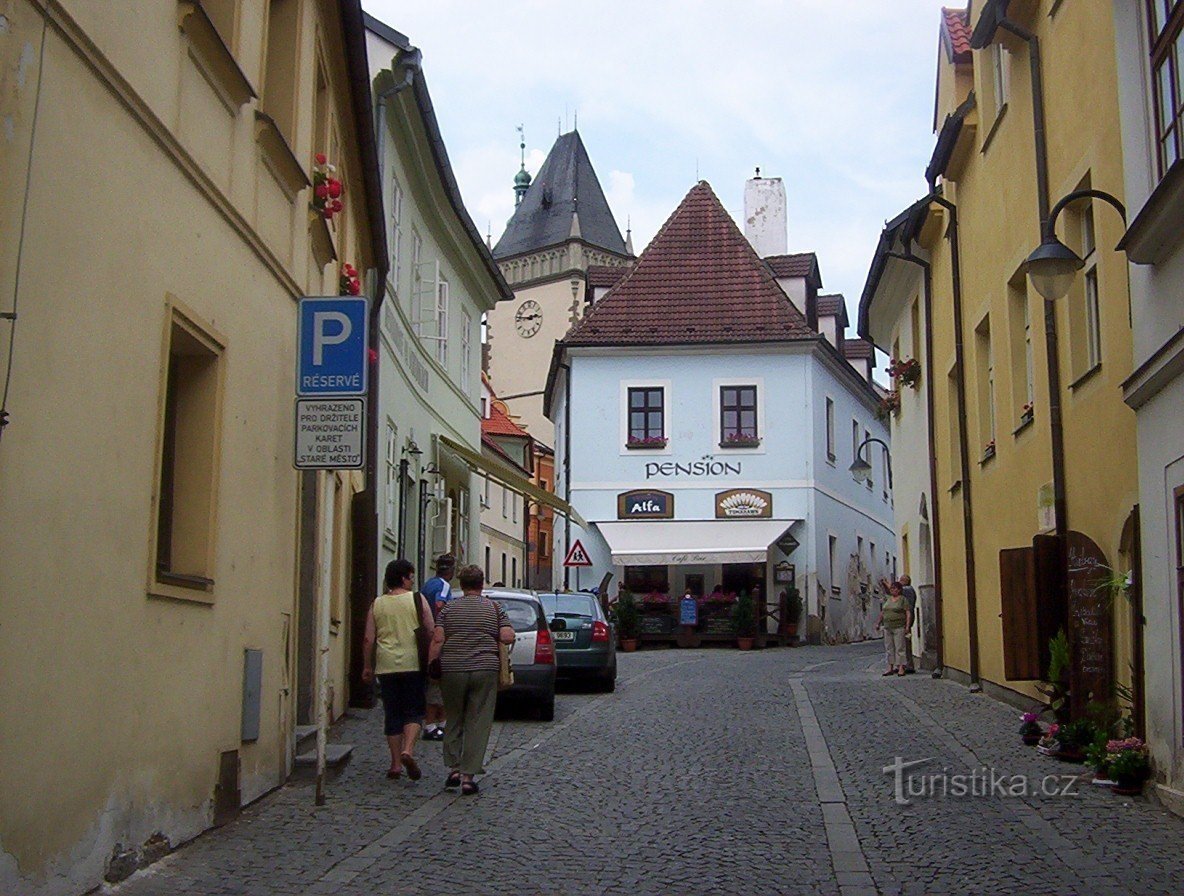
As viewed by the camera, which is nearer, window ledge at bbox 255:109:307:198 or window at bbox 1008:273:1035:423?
window ledge at bbox 255:109:307:198

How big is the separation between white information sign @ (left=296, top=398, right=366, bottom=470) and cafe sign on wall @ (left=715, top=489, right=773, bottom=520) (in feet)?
95.3

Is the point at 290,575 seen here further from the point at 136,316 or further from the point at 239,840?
the point at 136,316

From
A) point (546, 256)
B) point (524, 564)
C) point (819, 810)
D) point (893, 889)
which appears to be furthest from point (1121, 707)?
point (546, 256)

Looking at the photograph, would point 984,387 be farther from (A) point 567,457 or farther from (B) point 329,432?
(A) point 567,457

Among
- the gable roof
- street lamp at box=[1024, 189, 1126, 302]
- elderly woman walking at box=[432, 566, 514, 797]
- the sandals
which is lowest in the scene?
the sandals

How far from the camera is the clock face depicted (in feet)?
275

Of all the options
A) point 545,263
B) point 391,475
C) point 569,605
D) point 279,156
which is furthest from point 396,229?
point 545,263

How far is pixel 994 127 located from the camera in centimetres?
1706

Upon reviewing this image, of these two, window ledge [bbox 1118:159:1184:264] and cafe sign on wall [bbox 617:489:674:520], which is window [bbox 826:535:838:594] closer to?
cafe sign on wall [bbox 617:489:674:520]

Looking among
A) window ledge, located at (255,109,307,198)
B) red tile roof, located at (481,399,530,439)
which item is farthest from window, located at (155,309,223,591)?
red tile roof, located at (481,399,530,439)

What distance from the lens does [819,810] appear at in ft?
33.1

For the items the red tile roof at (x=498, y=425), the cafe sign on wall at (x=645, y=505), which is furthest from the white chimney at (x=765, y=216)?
the red tile roof at (x=498, y=425)

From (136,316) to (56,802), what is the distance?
92.6 inches

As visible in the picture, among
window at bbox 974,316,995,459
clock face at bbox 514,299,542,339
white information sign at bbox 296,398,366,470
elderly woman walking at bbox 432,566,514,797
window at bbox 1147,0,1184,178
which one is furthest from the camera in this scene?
clock face at bbox 514,299,542,339
